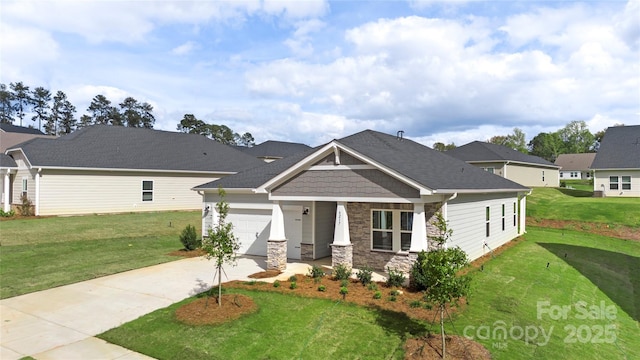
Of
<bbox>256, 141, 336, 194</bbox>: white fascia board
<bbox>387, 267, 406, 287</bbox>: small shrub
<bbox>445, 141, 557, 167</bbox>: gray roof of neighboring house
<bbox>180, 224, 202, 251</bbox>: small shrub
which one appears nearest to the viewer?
<bbox>387, 267, 406, 287</bbox>: small shrub

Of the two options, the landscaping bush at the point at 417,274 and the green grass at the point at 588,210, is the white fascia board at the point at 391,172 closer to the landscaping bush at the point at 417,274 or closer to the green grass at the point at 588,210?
the landscaping bush at the point at 417,274

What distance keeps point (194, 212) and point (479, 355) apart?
86.9ft

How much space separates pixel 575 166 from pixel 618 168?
142 feet

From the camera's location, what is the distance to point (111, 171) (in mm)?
28047

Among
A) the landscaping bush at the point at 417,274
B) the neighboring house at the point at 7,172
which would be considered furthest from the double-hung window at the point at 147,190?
the landscaping bush at the point at 417,274

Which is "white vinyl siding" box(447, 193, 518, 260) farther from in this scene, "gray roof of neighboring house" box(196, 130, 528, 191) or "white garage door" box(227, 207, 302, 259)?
"white garage door" box(227, 207, 302, 259)

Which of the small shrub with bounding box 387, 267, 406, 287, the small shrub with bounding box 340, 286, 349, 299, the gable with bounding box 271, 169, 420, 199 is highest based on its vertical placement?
the gable with bounding box 271, 169, 420, 199

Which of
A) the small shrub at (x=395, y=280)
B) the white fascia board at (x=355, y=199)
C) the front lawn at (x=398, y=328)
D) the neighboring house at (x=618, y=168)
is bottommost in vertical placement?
the front lawn at (x=398, y=328)

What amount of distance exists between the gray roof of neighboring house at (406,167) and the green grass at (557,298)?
3255mm

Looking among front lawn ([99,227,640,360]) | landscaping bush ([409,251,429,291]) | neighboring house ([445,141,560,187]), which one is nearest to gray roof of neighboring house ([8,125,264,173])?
front lawn ([99,227,640,360])

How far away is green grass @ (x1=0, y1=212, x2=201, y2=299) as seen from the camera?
13.2 m

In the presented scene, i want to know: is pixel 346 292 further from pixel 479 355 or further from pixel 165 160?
pixel 165 160

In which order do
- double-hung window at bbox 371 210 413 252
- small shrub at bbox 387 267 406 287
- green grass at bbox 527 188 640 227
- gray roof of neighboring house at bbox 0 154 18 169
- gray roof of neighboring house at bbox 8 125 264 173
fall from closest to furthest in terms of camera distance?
small shrub at bbox 387 267 406 287 < double-hung window at bbox 371 210 413 252 < green grass at bbox 527 188 640 227 < gray roof of neighboring house at bbox 8 125 264 173 < gray roof of neighboring house at bbox 0 154 18 169

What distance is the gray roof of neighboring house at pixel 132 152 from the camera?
26.8m
